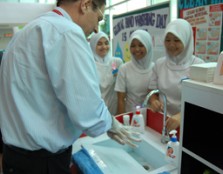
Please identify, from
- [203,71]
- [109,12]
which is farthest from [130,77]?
[109,12]

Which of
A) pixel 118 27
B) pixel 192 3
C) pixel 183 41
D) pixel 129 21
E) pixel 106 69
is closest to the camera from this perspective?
pixel 183 41

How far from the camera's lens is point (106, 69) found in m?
2.20

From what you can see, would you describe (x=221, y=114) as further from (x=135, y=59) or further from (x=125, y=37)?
(x=125, y=37)

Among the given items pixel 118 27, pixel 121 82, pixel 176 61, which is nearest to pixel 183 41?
pixel 176 61

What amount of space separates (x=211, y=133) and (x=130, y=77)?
1.18 m

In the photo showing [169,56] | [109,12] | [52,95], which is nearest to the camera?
[52,95]

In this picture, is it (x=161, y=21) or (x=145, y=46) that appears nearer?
(x=145, y=46)

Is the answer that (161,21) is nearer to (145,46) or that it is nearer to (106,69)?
(145,46)

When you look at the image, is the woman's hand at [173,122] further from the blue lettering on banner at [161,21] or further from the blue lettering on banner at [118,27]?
the blue lettering on banner at [118,27]

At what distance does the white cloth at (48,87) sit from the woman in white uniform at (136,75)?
109 cm

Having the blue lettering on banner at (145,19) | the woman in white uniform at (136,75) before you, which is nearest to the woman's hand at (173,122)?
the woman in white uniform at (136,75)

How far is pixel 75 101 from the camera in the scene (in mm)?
709

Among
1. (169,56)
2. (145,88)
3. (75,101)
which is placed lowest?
(145,88)

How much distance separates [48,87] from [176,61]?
3.77 ft
